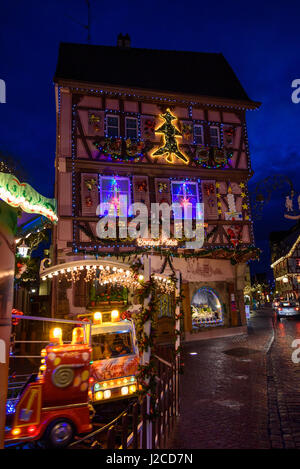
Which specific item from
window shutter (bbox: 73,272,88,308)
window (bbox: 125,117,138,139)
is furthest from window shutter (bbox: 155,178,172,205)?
window shutter (bbox: 73,272,88,308)

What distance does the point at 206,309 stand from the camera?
19.2 metres

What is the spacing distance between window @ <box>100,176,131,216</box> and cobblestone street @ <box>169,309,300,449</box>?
848 centimetres

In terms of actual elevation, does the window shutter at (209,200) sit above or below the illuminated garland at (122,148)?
below

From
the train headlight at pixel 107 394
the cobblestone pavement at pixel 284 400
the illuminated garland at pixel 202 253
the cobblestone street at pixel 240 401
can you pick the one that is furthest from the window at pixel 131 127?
the train headlight at pixel 107 394

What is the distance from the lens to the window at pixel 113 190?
55.1 feet

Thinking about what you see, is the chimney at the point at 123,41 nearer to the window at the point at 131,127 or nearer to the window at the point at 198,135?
the window at the point at 131,127

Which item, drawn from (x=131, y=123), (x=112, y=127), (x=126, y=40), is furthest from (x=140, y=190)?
(x=126, y=40)

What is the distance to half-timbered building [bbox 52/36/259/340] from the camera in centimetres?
1630

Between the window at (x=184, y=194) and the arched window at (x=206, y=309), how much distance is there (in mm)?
5097

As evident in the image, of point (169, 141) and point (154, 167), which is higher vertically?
point (169, 141)

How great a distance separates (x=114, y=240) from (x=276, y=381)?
32.4 feet

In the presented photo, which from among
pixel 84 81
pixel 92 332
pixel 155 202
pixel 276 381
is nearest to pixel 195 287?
pixel 155 202

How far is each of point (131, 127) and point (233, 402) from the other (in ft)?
49.2

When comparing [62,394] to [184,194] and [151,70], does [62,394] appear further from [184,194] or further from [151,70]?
[151,70]
